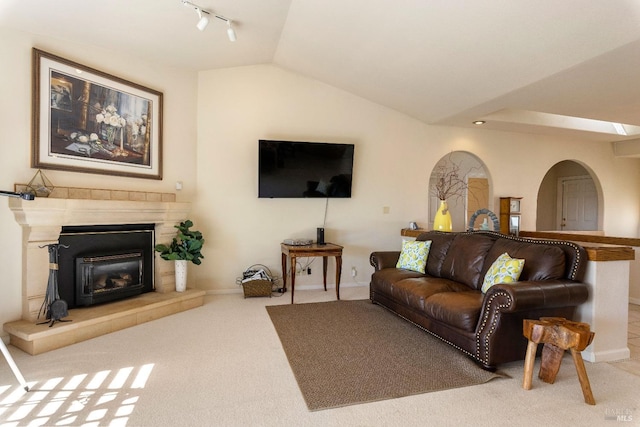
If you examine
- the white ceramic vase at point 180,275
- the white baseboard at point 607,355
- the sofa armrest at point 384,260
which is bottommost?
the white baseboard at point 607,355

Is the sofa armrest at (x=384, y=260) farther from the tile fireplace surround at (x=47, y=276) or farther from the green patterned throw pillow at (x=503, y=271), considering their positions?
the tile fireplace surround at (x=47, y=276)

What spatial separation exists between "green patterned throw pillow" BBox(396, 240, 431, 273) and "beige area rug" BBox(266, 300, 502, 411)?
0.58 m

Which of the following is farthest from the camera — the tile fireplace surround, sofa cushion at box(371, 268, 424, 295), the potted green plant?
the potted green plant

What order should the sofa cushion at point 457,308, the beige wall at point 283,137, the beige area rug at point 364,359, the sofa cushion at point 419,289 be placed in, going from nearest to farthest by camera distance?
the beige area rug at point 364,359
the sofa cushion at point 457,308
the sofa cushion at point 419,289
the beige wall at point 283,137

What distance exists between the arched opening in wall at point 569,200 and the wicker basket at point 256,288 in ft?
21.9

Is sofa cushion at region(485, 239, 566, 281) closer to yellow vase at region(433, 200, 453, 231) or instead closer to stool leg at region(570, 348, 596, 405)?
stool leg at region(570, 348, 596, 405)

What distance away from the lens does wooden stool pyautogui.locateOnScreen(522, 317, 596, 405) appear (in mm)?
2053

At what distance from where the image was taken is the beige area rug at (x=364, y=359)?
7.16 ft

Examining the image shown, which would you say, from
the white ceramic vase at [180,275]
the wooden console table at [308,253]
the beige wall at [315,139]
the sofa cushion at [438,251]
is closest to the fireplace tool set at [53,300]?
the white ceramic vase at [180,275]

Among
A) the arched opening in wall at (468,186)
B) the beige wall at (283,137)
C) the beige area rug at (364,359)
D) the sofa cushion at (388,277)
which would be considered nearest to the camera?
the beige area rug at (364,359)

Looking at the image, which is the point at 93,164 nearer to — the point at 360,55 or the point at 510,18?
the point at 360,55

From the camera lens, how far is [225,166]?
4.70m

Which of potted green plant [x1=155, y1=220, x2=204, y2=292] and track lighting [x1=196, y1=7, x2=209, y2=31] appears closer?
track lighting [x1=196, y1=7, x2=209, y2=31]

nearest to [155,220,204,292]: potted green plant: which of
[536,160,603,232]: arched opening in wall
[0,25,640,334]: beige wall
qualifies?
[0,25,640,334]: beige wall
